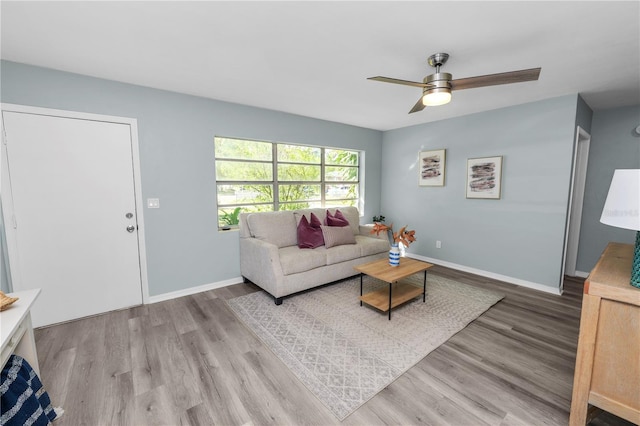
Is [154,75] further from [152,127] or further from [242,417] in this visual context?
[242,417]

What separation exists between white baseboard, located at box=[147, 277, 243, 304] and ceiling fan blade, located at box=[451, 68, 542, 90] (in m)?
3.33

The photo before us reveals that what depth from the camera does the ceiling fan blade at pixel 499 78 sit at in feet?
5.90

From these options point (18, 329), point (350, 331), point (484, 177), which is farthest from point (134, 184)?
point (484, 177)

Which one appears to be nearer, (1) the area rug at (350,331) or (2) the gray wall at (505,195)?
(1) the area rug at (350,331)

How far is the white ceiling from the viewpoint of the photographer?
1.61 m

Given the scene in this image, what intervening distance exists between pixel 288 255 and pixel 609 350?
8.27 ft

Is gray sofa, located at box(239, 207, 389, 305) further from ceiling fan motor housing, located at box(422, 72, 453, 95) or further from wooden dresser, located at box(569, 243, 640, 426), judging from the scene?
wooden dresser, located at box(569, 243, 640, 426)

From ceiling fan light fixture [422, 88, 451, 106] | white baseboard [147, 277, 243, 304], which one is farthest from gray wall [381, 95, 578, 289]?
white baseboard [147, 277, 243, 304]

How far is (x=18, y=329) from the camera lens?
1414 millimetres

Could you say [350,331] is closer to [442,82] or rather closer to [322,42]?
[442,82]

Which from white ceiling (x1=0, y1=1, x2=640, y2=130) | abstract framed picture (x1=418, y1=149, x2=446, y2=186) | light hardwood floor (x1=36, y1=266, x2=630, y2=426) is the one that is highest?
white ceiling (x1=0, y1=1, x2=640, y2=130)

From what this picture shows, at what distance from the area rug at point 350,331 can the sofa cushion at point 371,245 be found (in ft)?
1.45

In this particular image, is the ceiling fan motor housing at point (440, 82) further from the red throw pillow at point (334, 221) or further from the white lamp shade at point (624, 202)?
the red throw pillow at point (334, 221)

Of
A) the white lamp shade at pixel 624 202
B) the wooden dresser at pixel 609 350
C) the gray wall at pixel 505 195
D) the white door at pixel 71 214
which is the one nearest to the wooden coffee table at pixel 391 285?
the wooden dresser at pixel 609 350
